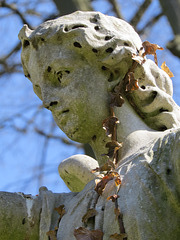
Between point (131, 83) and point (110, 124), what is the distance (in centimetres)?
18

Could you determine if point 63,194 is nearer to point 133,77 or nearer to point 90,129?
point 90,129

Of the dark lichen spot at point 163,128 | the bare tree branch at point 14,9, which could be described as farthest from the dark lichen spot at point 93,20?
the bare tree branch at point 14,9

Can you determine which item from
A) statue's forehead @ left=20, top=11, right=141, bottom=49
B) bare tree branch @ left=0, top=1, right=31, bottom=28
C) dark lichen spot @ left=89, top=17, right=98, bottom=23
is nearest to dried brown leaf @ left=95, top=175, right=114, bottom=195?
statue's forehead @ left=20, top=11, right=141, bottom=49

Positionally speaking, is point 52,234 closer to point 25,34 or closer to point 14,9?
point 25,34

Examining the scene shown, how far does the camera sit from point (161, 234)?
180cm

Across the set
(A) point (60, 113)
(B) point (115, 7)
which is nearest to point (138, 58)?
(A) point (60, 113)

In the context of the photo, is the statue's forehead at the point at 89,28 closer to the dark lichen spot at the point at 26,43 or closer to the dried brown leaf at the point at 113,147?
the dark lichen spot at the point at 26,43

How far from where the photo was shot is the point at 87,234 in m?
1.90

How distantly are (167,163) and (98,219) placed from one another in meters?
0.26

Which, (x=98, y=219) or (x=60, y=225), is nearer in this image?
(x=98, y=219)

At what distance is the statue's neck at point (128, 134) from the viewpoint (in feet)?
7.19

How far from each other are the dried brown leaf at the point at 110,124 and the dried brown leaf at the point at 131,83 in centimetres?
15

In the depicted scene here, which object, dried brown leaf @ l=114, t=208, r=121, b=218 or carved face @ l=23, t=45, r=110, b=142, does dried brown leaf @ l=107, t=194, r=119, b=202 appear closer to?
dried brown leaf @ l=114, t=208, r=121, b=218

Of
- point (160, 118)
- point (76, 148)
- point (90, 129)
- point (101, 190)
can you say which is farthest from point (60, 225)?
point (76, 148)
